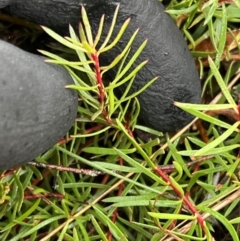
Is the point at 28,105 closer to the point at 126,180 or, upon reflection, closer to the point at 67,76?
the point at 67,76

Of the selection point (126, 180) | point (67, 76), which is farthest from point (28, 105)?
point (126, 180)

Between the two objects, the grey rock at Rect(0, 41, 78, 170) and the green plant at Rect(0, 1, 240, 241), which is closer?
the grey rock at Rect(0, 41, 78, 170)

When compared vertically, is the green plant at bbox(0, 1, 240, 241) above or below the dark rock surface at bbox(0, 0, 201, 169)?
below

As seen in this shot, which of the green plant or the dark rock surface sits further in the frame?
the green plant

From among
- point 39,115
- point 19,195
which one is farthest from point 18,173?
point 39,115

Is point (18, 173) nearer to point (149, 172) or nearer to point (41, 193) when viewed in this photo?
point (41, 193)
